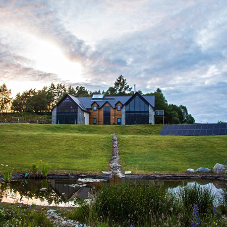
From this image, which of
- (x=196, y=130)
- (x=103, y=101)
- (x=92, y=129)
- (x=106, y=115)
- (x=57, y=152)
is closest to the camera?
(x=57, y=152)

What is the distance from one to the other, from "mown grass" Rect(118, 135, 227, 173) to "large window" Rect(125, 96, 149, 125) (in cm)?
2042

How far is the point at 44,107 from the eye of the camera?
72875 mm

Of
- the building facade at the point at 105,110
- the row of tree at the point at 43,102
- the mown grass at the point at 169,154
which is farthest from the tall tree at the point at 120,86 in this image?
the mown grass at the point at 169,154

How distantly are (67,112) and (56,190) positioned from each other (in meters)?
36.9

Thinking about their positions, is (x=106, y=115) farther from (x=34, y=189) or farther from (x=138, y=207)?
(x=138, y=207)

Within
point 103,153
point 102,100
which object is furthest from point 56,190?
point 102,100

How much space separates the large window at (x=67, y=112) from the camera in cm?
4566

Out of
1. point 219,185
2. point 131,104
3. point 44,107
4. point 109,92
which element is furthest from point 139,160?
point 109,92

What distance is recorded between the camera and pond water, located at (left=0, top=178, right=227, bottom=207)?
323 inches

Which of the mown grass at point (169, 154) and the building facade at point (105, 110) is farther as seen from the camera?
the building facade at point (105, 110)

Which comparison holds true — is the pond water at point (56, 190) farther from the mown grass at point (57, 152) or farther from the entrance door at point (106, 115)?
the entrance door at point (106, 115)

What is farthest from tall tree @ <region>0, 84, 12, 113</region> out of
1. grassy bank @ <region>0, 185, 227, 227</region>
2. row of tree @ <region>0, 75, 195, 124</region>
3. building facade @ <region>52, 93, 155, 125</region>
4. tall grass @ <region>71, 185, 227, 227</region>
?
tall grass @ <region>71, 185, 227, 227</region>

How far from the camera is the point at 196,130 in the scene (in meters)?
31.0

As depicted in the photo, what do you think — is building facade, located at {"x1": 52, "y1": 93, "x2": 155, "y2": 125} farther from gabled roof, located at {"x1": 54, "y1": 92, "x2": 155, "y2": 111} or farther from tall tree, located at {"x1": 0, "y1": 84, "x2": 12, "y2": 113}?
tall tree, located at {"x1": 0, "y1": 84, "x2": 12, "y2": 113}
